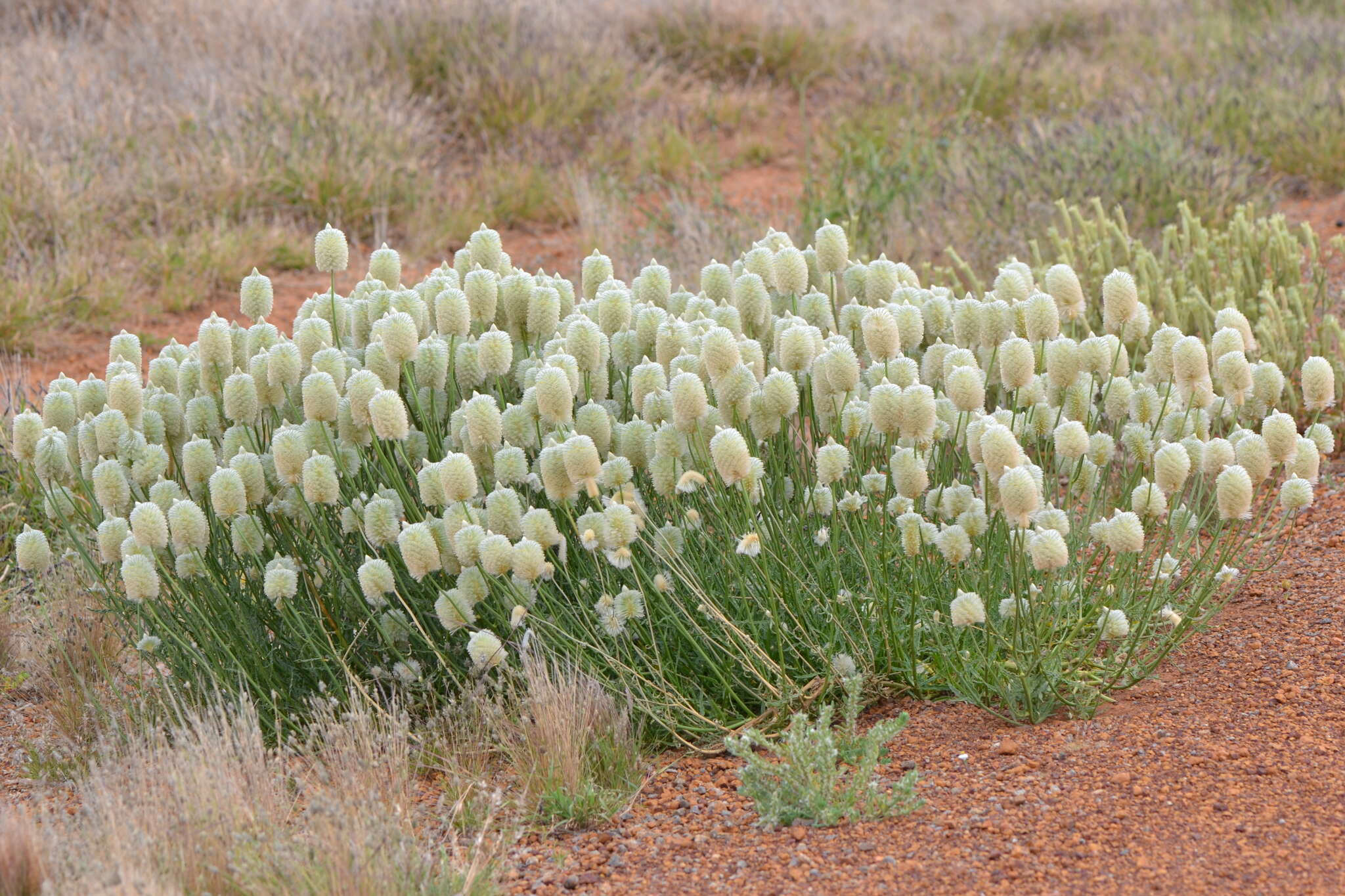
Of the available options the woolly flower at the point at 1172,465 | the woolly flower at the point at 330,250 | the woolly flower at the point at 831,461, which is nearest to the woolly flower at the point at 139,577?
the woolly flower at the point at 330,250

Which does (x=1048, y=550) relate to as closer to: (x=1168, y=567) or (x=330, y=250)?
(x=1168, y=567)

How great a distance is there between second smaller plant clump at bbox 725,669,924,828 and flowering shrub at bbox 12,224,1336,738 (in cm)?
24

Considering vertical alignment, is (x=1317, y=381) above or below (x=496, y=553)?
above

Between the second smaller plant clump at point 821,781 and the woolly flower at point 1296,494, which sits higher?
the woolly flower at point 1296,494

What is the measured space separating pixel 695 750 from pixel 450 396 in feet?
3.14

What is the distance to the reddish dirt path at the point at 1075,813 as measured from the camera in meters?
2.36

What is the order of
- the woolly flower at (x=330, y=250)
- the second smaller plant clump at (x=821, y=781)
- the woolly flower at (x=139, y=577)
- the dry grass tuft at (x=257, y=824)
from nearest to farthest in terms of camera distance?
the dry grass tuft at (x=257, y=824) → the second smaller plant clump at (x=821, y=781) → the woolly flower at (x=139, y=577) → the woolly flower at (x=330, y=250)

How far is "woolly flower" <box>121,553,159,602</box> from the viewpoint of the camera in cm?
281

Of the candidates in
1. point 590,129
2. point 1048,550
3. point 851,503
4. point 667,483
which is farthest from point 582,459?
point 590,129

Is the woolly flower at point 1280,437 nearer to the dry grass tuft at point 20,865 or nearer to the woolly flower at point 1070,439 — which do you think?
the woolly flower at point 1070,439

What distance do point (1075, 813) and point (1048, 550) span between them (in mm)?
480

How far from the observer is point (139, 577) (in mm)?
2818

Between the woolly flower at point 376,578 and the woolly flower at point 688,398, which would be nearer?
the woolly flower at point 688,398

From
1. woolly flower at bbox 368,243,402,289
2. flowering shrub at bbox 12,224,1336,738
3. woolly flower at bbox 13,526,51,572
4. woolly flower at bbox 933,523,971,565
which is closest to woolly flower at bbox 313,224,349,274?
flowering shrub at bbox 12,224,1336,738
